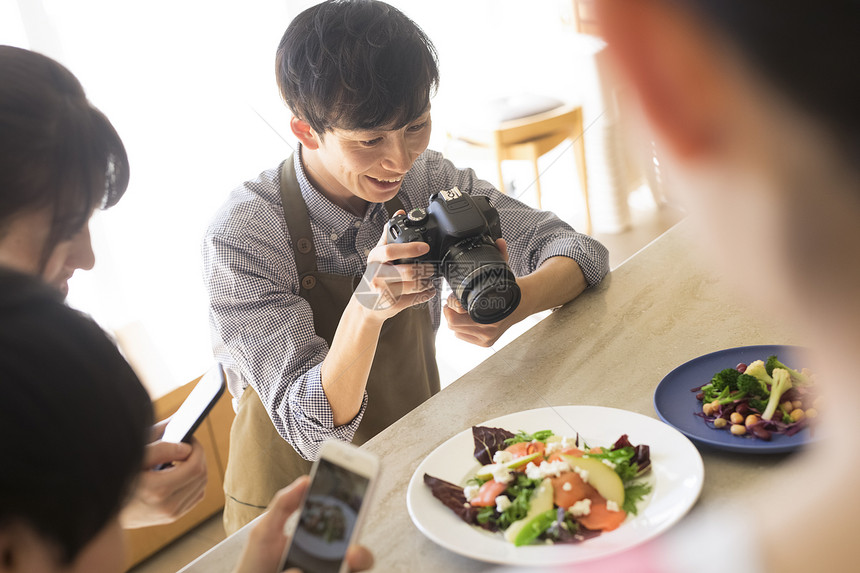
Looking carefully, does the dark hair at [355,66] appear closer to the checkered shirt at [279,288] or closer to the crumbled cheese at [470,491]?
the checkered shirt at [279,288]

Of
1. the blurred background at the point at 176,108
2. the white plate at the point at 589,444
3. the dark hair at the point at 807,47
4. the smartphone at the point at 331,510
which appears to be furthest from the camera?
the blurred background at the point at 176,108

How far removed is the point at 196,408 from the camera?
0.84 m

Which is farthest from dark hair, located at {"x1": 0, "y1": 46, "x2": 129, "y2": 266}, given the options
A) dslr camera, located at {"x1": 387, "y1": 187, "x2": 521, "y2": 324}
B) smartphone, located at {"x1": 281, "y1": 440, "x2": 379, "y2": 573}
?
smartphone, located at {"x1": 281, "y1": 440, "x2": 379, "y2": 573}

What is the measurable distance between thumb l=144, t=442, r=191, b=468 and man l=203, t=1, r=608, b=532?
0.51 feet

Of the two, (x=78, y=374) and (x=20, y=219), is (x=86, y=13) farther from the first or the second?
(x=78, y=374)

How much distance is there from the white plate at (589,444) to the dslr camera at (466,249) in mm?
125

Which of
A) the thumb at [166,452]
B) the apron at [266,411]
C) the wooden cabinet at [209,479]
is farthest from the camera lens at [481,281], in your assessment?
the wooden cabinet at [209,479]

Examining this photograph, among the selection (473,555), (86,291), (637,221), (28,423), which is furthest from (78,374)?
(86,291)

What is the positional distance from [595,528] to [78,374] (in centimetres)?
40

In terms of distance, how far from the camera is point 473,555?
0.60 metres

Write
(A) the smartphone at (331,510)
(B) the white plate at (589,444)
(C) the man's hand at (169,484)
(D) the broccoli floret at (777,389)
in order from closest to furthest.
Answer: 1. (A) the smartphone at (331,510)
2. (B) the white plate at (589,444)
3. (D) the broccoli floret at (777,389)
4. (C) the man's hand at (169,484)

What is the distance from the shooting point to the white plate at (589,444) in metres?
0.59

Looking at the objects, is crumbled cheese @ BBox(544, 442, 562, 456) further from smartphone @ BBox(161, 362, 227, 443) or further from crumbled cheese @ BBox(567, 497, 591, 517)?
smartphone @ BBox(161, 362, 227, 443)

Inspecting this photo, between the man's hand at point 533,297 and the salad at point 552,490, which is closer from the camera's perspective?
the salad at point 552,490
